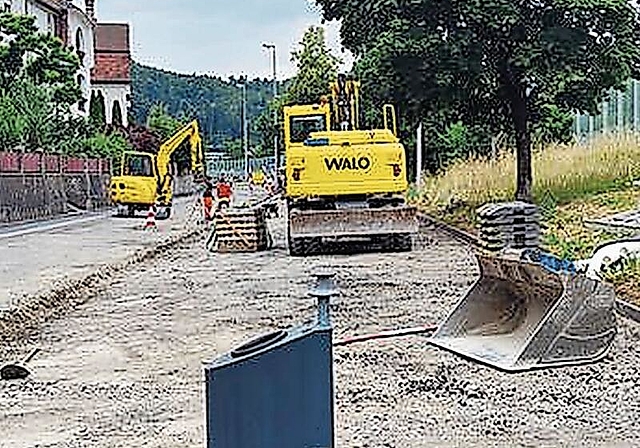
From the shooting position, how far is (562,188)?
1197 inches

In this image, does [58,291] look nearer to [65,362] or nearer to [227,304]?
[227,304]

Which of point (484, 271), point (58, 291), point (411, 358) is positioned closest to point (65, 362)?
point (411, 358)

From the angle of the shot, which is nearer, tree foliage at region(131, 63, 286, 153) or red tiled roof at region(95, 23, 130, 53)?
red tiled roof at region(95, 23, 130, 53)

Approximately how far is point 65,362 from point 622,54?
1810 cm

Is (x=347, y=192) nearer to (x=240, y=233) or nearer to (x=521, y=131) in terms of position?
(x=240, y=233)

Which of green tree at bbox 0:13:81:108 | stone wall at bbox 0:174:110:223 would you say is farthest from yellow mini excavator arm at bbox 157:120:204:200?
green tree at bbox 0:13:81:108

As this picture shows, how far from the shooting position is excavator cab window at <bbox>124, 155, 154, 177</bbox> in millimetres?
46438

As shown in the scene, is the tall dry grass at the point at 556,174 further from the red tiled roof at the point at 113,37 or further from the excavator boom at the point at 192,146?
the red tiled roof at the point at 113,37

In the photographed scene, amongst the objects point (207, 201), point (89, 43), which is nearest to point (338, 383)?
point (207, 201)

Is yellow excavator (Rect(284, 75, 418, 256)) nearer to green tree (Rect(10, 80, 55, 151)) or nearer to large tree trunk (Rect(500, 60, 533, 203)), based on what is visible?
large tree trunk (Rect(500, 60, 533, 203))

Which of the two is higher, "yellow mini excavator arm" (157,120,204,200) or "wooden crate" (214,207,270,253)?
"yellow mini excavator arm" (157,120,204,200)

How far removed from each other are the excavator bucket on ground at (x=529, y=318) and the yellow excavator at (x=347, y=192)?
10.6 metres

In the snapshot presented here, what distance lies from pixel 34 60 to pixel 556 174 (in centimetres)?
3319

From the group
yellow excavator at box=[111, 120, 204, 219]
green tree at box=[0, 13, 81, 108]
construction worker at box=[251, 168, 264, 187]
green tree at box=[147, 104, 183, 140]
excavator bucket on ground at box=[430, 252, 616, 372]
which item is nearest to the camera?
excavator bucket on ground at box=[430, 252, 616, 372]
